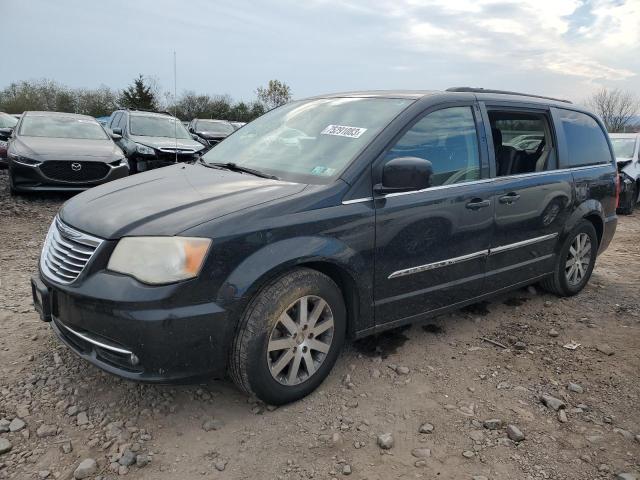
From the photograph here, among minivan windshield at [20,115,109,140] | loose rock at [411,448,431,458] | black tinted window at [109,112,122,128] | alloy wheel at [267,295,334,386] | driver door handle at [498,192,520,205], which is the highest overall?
black tinted window at [109,112,122,128]

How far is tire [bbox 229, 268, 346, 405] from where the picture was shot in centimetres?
254

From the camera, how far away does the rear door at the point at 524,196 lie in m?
3.75

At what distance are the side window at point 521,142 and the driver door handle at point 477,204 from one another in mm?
337

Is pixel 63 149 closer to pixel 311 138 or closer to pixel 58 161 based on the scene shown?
pixel 58 161

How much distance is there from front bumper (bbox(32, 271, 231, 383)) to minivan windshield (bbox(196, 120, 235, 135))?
1354 centimetres

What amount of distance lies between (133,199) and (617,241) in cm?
726

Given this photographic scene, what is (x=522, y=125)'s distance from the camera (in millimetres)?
4176

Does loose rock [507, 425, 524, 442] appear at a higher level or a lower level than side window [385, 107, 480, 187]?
lower

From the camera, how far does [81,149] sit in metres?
7.73

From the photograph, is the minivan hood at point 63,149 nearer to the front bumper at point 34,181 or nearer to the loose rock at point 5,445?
the front bumper at point 34,181

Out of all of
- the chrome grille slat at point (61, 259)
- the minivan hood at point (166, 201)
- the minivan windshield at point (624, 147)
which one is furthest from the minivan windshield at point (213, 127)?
the chrome grille slat at point (61, 259)

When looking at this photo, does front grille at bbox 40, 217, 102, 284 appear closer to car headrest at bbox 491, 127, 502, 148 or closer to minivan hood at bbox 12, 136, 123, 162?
car headrest at bbox 491, 127, 502, 148

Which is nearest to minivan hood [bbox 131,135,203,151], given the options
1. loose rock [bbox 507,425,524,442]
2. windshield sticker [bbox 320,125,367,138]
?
windshield sticker [bbox 320,125,367,138]

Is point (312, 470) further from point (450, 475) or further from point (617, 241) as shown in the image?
point (617, 241)
